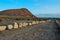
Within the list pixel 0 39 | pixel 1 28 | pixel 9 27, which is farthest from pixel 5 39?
pixel 9 27

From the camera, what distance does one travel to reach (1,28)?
869 inches

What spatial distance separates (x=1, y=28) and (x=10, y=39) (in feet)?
24.3

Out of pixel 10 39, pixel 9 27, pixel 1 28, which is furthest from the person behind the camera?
pixel 9 27

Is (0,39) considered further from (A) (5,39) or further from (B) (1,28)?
(B) (1,28)

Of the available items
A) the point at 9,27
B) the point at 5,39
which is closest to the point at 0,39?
the point at 5,39

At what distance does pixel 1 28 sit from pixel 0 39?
722 cm

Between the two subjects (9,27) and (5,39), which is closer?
(5,39)

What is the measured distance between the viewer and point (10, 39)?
1494 cm

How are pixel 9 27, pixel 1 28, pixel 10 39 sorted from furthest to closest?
pixel 9 27, pixel 1 28, pixel 10 39

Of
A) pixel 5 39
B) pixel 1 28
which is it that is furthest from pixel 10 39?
pixel 1 28

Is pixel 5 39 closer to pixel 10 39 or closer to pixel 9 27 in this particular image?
pixel 10 39

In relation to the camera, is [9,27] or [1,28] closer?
[1,28]

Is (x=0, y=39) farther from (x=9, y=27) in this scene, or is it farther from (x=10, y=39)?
(x=9, y=27)

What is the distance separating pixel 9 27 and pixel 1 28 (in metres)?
4.22
